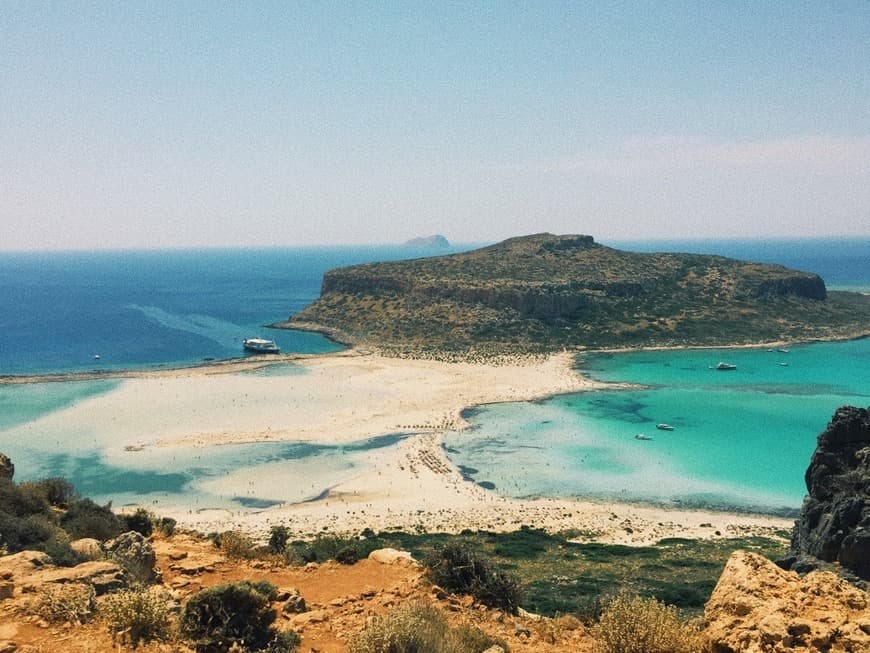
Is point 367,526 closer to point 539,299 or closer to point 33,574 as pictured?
point 33,574

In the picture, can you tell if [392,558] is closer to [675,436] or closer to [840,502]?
[840,502]

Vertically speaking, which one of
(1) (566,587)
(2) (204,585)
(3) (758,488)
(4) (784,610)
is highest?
(4) (784,610)

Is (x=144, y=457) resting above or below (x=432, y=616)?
below

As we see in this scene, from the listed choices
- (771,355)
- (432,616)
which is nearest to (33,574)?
(432,616)

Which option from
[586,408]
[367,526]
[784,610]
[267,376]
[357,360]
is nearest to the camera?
[784,610]

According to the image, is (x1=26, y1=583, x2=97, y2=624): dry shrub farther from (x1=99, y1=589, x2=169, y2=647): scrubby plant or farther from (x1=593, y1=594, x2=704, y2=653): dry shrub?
(x1=593, y1=594, x2=704, y2=653): dry shrub

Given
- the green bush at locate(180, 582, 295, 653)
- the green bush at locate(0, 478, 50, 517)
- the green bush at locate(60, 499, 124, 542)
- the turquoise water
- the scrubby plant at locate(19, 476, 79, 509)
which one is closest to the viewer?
the green bush at locate(180, 582, 295, 653)

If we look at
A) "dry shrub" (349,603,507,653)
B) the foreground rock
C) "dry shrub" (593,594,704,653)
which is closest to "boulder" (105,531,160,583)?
"dry shrub" (349,603,507,653)
